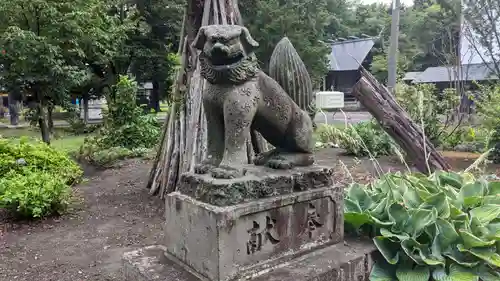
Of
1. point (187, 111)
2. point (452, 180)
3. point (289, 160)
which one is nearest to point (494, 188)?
point (452, 180)

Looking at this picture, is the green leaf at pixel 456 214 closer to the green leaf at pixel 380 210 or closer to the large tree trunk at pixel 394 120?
the green leaf at pixel 380 210

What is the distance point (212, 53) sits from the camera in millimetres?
2258

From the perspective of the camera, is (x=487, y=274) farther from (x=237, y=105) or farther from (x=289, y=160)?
(x=237, y=105)

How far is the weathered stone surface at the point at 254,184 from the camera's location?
87.8 inches

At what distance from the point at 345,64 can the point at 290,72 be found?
28.5 m

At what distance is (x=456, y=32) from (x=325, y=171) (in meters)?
18.6

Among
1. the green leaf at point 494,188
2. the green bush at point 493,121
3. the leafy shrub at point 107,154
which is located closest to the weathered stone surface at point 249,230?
the green leaf at point 494,188

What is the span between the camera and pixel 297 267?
8.00 feet

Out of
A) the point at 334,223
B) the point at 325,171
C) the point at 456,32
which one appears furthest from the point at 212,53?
the point at 456,32

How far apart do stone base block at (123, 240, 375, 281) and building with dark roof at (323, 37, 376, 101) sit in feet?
89.1

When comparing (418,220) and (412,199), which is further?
(412,199)

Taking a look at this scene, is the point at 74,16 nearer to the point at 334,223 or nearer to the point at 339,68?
the point at 334,223

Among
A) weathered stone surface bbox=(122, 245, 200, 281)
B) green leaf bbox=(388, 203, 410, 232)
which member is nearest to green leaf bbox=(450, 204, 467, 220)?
green leaf bbox=(388, 203, 410, 232)

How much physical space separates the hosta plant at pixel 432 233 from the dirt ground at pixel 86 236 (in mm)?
984
